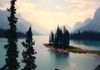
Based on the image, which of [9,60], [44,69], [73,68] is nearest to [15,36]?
[9,60]

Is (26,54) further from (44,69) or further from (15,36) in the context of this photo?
A: (44,69)

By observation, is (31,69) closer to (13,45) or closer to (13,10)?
(13,45)

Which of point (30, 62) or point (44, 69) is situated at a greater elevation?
point (30, 62)

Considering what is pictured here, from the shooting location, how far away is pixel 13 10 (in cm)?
4134

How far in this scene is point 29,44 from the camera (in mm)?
43906

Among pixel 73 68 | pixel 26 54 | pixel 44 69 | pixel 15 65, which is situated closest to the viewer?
pixel 15 65

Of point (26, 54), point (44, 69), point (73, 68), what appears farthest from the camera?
point (73, 68)

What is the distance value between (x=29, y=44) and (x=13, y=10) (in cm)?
623

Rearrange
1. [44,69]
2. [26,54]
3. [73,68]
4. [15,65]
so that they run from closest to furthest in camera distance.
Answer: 1. [15,65]
2. [26,54]
3. [44,69]
4. [73,68]

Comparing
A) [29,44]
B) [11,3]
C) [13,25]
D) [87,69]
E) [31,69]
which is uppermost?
[11,3]

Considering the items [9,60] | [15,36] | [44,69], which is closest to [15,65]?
[9,60]

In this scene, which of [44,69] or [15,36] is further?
[44,69]

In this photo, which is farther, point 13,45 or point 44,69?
point 44,69

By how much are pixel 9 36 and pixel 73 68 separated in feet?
203
